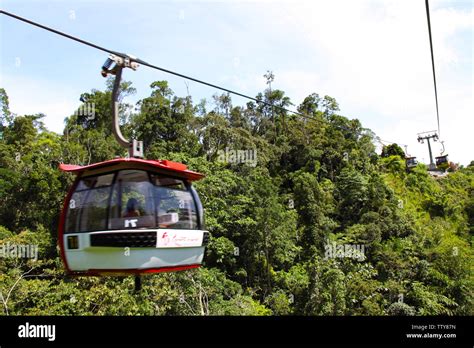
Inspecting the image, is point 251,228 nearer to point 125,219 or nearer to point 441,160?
point 441,160

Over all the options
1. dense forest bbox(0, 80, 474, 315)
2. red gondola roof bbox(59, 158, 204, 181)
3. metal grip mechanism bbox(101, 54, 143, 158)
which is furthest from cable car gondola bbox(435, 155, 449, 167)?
metal grip mechanism bbox(101, 54, 143, 158)

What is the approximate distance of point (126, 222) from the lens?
3078mm

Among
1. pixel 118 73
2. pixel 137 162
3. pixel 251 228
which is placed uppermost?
pixel 118 73

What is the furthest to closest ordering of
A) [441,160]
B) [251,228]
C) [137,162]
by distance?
1. [251,228]
2. [441,160]
3. [137,162]

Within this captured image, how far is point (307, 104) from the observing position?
98.8ft

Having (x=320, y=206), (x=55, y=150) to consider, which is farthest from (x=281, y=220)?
(x=55, y=150)

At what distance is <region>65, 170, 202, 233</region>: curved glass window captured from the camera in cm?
311

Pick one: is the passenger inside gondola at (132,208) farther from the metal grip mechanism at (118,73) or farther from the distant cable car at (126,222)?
the metal grip mechanism at (118,73)

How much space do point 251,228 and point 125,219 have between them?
585 inches

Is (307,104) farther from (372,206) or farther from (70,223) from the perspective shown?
(70,223)

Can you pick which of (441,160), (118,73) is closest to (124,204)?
(118,73)

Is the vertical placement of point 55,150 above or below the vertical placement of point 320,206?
above
